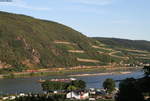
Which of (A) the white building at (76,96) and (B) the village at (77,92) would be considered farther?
(B) the village at (77,92)

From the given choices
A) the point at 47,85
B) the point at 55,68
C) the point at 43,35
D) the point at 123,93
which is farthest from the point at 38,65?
the point at 123,93

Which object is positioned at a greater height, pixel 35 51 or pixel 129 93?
pixel 129 93

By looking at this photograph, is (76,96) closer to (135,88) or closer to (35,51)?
(135,88)

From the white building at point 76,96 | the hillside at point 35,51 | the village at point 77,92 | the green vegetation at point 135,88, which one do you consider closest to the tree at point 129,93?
the green vegetation at point 135,88

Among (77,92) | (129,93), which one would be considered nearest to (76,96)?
(77,92)

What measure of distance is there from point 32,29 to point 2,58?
42855 mm

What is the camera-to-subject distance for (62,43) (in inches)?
7751

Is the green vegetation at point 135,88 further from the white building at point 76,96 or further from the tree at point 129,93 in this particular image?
the white building at point 76,96

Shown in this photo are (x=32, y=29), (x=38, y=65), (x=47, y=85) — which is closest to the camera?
(x=47, y=85)

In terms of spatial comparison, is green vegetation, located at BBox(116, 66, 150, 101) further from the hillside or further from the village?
the hillside

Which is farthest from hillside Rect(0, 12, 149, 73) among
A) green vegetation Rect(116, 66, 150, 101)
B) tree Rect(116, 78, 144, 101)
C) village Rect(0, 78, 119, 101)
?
green vegetation Rect(116, 66, 150, 101)

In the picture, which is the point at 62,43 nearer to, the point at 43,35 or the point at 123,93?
the point at 43,35

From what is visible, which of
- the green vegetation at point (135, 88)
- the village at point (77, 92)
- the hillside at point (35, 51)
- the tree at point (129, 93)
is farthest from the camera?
the hillside at point (35, 51)

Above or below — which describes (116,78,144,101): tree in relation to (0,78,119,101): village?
above
